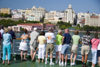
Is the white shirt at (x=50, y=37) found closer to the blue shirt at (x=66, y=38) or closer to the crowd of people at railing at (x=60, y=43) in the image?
the crowd of people at railing at (x=60, y=43)

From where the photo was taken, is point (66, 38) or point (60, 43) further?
point (60, 43)

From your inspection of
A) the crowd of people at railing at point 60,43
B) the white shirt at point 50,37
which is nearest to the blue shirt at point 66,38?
the crowd of people at railing at point 60,43

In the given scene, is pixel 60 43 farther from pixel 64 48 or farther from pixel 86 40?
pixel 86 40

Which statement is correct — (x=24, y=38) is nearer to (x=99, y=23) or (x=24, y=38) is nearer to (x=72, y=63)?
(x=72, y=63)

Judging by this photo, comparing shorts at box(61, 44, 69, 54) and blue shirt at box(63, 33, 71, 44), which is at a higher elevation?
blue shirt at box(63, 33, 71, 44)

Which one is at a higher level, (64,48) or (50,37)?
(50,37)

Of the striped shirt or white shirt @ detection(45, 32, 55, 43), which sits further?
white shirt @ detection(45, 32, 55, 43)

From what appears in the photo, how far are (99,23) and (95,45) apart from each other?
5791 centimetres

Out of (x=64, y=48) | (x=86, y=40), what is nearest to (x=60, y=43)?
(x=64, y=48)

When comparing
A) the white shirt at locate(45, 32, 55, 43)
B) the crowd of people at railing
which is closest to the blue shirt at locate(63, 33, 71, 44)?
the crowd of people at railing

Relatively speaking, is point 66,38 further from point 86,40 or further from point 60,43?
point 86,40

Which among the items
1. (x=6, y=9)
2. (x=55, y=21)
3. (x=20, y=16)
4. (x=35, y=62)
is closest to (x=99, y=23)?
(x=55, y=21)

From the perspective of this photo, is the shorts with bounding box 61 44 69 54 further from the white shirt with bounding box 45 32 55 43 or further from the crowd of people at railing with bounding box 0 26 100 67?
the white shirt with bounding box 45 32 55 43

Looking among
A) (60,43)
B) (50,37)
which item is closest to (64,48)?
(60,43)
